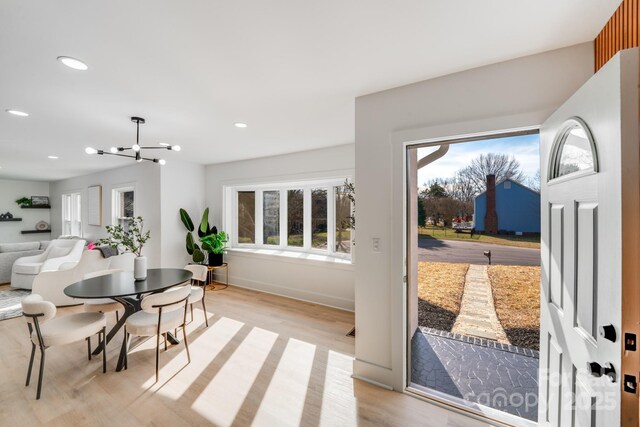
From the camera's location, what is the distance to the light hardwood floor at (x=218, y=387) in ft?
6.04

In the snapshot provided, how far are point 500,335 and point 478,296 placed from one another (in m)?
0.47

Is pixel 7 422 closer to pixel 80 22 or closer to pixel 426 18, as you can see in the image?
pixel 80 22

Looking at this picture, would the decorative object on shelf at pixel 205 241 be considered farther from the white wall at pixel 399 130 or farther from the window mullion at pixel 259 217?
the white wall at pixel 399 130

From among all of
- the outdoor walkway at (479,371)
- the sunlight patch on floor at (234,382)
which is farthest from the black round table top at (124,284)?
the outdoor walkway at (479,371)

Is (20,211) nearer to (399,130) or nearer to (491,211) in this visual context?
(399,130)

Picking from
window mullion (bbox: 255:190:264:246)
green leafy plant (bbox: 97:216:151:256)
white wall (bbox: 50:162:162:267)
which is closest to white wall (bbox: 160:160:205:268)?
white wall (bbox: 50:162:162:267)


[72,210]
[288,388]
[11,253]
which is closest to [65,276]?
[11,253]

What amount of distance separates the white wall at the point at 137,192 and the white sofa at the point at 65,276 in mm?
841

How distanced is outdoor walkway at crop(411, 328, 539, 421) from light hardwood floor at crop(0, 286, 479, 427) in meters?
0.37

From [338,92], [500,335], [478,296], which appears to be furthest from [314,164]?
[500,335]

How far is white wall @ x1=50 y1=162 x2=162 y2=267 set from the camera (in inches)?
189

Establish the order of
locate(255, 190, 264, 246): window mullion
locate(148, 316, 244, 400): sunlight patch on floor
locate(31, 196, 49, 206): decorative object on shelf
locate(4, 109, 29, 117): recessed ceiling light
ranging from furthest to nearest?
locate(31, 196, 49, 206): decorative object on shelf
locate(255, 190, 264, 246): window mullion
locate(4, 109, 29, 117): recessed ceiling light
locate(148, 316, 244, 400): sunlight patch on floor

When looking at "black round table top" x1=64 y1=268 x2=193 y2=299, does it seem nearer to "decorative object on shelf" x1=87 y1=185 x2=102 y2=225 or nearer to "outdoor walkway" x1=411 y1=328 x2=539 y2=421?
"outdoor walkway" x1=411 y1=328 x2=539 y2=421

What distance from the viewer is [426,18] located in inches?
54.4
